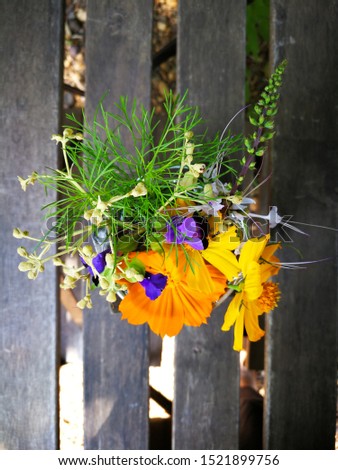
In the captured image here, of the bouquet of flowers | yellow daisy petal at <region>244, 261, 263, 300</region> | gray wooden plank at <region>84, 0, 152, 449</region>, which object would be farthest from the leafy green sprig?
gray wooden plank at <region>84, 0, 152, 449</region>

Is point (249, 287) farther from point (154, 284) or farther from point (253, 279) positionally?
point (154, 284)

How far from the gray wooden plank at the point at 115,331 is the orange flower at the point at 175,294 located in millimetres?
268

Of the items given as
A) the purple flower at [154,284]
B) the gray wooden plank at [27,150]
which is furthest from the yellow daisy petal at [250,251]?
the gray wooden plank at [27,150]

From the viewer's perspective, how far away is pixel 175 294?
2.04 feet

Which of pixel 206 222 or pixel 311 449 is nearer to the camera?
pixel 206 222

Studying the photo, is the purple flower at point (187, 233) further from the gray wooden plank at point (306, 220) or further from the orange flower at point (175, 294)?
the gray wooden plank at point (306, 220)

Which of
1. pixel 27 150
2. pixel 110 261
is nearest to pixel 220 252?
pixel 110 261

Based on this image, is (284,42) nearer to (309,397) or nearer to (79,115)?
(79,115)

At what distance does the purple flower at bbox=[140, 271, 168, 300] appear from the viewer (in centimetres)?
57

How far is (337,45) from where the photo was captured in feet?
2.89

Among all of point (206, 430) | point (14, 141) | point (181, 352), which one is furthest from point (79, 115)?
point (206, 430)

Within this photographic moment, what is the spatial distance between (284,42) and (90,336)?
0.68 metres

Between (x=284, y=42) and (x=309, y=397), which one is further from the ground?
(x=284, y=42)
